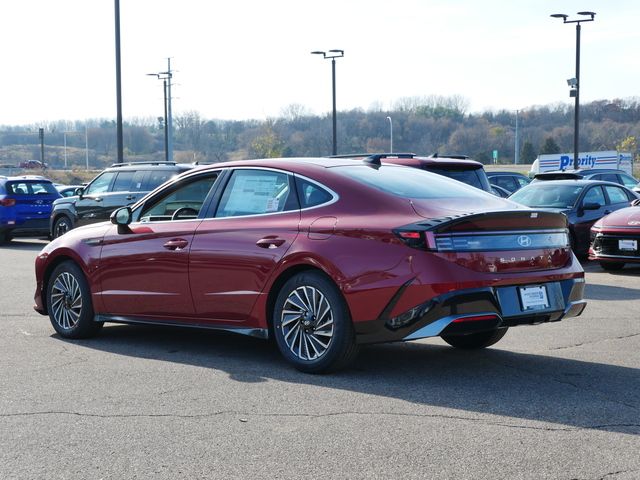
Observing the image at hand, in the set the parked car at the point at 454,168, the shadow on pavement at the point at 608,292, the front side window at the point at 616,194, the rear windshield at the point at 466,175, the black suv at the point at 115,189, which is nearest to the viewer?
the shadow on pavement at the point at 608,292

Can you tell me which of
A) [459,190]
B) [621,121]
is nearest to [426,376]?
[459,190]

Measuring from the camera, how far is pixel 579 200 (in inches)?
673

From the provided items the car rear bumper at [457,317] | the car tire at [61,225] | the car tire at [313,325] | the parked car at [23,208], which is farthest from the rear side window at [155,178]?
the car rear bumper at [457,317]

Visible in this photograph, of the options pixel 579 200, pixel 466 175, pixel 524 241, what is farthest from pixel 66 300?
pixel 579 200

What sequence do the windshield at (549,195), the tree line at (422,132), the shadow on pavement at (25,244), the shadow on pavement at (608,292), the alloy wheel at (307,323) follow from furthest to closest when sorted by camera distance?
1. the tree line at (422,132)
2. the shadow on pavement at (25,244)
3. the windshield at (549,195)
4. the shadow on pavement at (608,292)
5. the alloy wheel at (307,323)

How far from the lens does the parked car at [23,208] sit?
75.1 feet

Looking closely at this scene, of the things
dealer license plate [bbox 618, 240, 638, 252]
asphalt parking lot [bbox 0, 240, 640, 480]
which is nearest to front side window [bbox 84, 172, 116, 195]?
dealer license plate [bbox 618, 240, 638, 252]

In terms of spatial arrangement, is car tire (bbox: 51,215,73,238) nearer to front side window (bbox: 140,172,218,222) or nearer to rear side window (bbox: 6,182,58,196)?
rear side window (bbox: 6,182,58,196)

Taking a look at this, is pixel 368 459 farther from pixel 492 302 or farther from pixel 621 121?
pixel 621 121

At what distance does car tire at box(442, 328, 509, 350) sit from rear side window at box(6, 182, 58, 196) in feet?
58.1

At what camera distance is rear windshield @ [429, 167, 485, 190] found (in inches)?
485

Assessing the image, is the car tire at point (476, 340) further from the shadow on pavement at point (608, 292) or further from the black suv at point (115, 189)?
the black suv at point (115, 189)

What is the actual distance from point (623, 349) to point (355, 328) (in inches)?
105

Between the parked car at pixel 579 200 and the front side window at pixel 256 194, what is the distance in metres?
10.4
